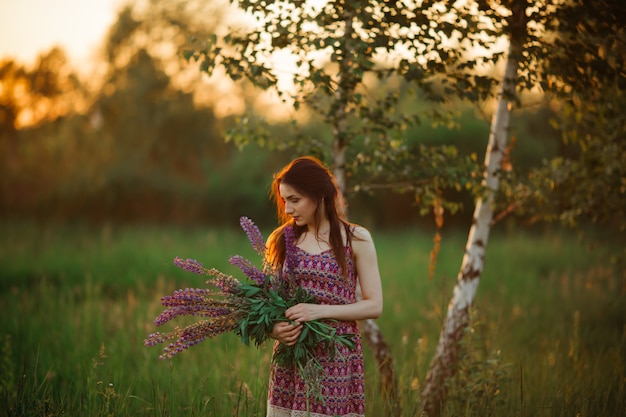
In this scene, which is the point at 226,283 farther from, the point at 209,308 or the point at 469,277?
the point at 469,277

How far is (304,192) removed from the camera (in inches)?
127

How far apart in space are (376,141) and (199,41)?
150 cm

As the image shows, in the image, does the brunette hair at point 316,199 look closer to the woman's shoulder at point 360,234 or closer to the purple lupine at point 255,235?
the woman's shoulder at point 360,234

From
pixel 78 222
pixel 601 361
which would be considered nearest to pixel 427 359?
pixel 601 361

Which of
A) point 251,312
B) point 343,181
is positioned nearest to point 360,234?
point 251,312

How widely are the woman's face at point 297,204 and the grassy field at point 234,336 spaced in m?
1.04

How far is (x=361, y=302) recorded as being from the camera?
3086 mm

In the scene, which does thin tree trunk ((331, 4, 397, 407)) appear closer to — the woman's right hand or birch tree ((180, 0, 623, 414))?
birch tree ((180, 0, 623, 414))

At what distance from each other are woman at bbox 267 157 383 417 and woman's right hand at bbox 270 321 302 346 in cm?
16

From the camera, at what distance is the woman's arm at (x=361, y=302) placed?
9.77 feet

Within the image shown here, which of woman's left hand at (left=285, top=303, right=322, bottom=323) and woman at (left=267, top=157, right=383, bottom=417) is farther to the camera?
woman at (left=267, top=157, right=383, bottom=417)

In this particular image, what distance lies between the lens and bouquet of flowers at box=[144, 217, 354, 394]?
2939mm

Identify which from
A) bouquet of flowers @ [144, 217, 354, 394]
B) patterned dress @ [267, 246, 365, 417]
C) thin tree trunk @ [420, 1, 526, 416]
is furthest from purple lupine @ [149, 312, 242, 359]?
thin tree trunk @ [420, 1, 526, 416]

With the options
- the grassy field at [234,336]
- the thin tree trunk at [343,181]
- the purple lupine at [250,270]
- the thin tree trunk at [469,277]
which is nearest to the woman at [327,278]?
the purple lupine at [250,270]
